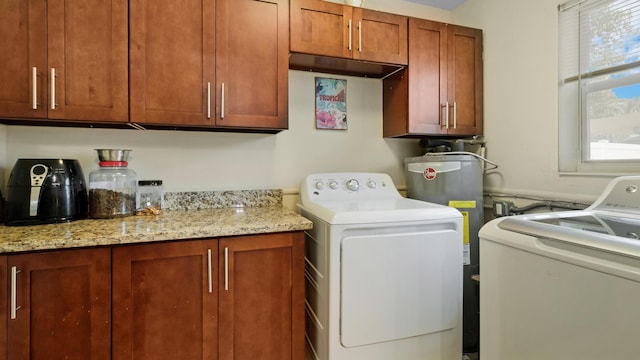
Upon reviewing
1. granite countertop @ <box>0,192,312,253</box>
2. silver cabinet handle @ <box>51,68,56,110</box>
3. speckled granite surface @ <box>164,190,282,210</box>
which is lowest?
granite countertop @ <box>0,192,312,253</box>

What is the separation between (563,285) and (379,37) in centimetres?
164

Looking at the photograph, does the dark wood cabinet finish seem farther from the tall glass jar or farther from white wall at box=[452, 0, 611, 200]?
white wall at box=[452, 0, 611, 200]

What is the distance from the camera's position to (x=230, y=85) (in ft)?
5.24

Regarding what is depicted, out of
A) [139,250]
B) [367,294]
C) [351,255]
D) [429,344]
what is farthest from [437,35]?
[139,250]

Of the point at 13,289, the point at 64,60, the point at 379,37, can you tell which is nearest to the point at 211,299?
the point at 13,289

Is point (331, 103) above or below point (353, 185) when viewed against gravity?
above

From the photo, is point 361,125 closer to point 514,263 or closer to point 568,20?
point 568,20

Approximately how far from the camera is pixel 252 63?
1627 millimetres

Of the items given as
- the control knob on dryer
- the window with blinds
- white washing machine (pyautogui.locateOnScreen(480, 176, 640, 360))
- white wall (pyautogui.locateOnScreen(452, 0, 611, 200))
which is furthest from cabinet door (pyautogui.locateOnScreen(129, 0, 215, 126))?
the window with blinds

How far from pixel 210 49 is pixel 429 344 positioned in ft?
6.22

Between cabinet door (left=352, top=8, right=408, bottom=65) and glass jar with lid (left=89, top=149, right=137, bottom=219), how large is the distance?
1479 millimetres

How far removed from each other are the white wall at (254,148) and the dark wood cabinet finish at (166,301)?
71 centimetres

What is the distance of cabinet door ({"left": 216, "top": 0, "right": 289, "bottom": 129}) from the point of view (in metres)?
1.58

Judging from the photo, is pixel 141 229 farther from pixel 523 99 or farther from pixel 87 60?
pixel 523 99
